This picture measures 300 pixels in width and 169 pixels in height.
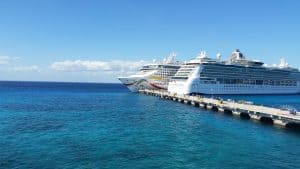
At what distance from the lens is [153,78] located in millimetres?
121625

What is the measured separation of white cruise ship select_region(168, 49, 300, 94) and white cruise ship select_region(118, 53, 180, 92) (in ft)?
39.2

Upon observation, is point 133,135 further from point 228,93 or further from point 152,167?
point 228,93

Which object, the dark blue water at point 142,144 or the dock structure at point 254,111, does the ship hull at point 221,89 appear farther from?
the dark blue water at point 142,144

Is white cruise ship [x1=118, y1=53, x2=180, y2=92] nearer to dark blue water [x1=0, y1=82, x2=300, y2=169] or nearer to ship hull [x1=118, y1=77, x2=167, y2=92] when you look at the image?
ship hull [x1=118, y1=77, x2=167, y2=92]

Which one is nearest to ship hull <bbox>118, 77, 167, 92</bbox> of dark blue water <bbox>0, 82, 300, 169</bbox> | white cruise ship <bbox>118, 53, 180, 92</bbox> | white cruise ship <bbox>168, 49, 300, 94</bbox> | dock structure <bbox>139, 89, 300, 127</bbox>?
white cruise ship <bbox>118, 53, 180, 92</bbox>

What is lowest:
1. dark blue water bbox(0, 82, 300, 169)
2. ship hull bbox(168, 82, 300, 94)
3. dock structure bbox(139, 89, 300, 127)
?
dark blue water bbox(0, 82, 300, 169)

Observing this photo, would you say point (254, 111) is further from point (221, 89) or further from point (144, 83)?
point (144, 83)

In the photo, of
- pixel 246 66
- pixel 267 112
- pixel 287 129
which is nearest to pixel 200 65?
pixel 246 66

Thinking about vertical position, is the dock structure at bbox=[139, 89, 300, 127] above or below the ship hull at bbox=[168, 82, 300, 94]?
below

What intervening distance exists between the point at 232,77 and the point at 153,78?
27348 mm

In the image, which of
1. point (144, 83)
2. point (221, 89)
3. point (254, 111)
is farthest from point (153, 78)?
point (254, 111)

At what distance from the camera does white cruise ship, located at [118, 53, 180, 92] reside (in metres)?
121

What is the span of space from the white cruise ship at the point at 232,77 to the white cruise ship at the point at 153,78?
1194cm

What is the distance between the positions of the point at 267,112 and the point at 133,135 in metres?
22.6
